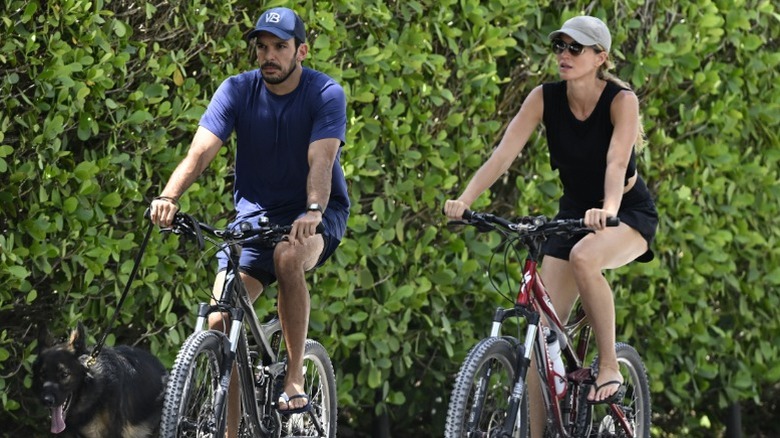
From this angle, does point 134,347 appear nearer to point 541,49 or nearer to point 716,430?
point 541,49

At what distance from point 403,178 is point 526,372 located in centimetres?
216

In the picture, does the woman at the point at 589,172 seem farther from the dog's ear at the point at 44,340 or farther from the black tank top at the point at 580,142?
the dog's ear at the point at 44,340

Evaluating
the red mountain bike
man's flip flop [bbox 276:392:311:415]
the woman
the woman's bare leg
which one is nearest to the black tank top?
the woman

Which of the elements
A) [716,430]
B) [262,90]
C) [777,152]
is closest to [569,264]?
[262,90]

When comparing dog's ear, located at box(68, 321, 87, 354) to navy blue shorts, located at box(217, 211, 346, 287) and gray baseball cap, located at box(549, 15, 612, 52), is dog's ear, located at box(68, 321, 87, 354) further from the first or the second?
gray baseball cap, located at box(549, 15, 612, 52)

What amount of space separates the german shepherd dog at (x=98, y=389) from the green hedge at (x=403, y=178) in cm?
25

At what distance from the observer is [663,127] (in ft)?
28.5

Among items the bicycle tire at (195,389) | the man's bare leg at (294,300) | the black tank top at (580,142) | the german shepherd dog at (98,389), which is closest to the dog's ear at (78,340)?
the german shepherd dog at (98,389)

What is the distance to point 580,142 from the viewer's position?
20.3 feet

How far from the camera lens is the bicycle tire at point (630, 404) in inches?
254

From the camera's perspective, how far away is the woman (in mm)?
6004

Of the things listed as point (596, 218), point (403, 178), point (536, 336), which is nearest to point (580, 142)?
point (596, 218)

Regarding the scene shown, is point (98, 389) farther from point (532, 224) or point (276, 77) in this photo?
point (532, 224)

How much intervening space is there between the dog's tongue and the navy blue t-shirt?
1.12 meters
